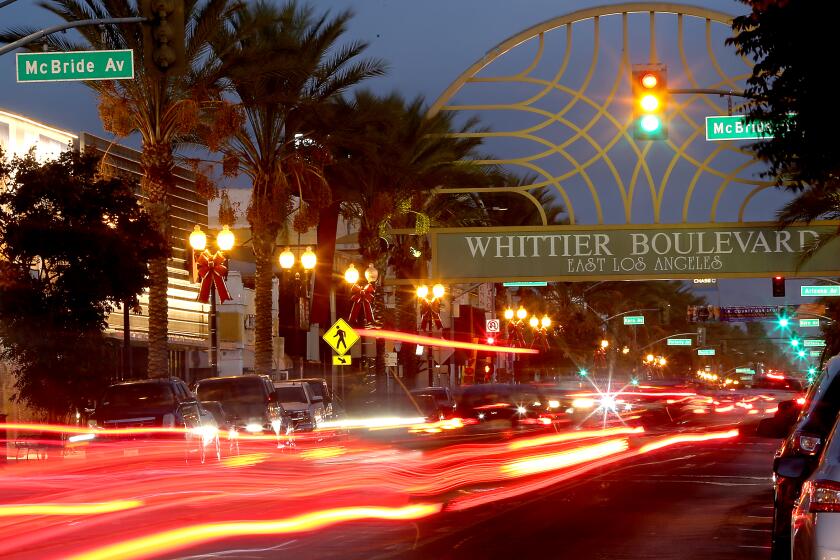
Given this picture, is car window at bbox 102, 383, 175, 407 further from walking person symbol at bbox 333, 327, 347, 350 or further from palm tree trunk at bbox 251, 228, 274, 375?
palm tree trunk at bbox 251, 228, 274, 375

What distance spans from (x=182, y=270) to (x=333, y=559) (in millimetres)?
39447

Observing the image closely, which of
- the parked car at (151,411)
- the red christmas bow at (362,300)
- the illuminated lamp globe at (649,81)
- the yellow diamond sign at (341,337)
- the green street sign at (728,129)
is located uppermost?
the green street sign at (728,129)

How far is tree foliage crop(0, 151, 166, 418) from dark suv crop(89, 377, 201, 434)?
5.35 feet

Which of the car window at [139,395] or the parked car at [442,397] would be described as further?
the parked car at [442,397]

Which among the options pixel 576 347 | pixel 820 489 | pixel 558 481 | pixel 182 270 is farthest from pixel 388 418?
pixel 576 347

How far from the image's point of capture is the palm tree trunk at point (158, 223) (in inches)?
1267

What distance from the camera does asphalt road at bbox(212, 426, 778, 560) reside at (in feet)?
45.1

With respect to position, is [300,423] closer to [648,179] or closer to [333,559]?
[648,179]

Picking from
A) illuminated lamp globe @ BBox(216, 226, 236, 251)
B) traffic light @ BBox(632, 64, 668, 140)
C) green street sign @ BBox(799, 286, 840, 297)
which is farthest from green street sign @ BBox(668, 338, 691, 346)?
traffic light @ BBox(632, 64, 668, 140)

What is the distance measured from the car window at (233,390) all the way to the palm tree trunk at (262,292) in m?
5.87

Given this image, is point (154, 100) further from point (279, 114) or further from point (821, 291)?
point (821, 291)

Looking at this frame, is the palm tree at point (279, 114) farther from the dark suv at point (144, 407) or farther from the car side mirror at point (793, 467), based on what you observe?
the car side mirror at point (793, 467)

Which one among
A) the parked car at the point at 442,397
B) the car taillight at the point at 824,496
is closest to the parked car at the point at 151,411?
the parked car at the point at 442,397

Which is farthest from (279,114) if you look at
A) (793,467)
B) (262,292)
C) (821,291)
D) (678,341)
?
(678,341)
